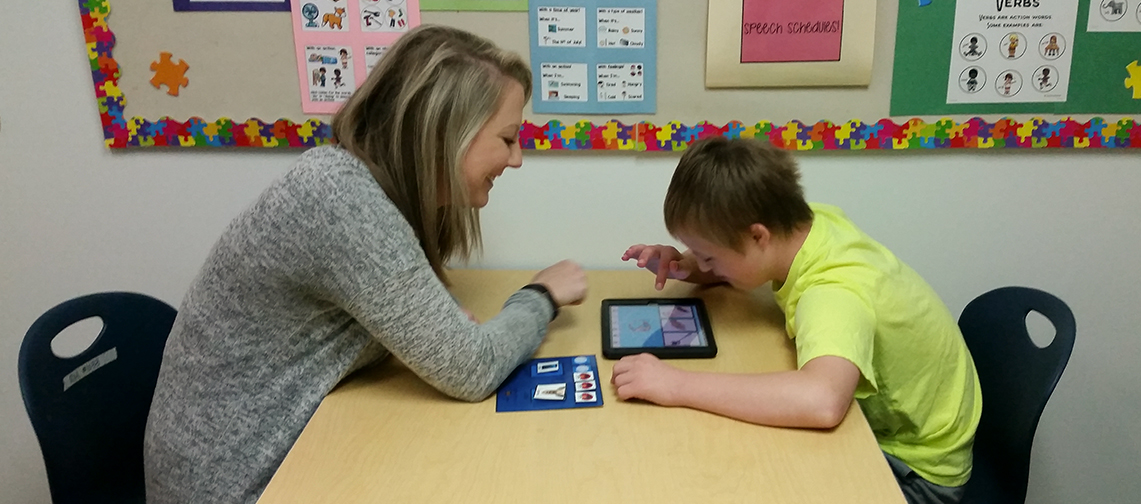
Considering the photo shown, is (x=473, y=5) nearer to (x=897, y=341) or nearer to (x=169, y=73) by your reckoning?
(x=169, y=73)

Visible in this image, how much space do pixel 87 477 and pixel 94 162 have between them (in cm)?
76

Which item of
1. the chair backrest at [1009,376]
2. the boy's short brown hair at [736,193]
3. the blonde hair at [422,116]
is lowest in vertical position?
the chair backrest at [1009,376]

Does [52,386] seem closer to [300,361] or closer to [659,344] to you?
[300,361]

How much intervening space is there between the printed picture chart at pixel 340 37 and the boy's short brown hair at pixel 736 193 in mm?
659

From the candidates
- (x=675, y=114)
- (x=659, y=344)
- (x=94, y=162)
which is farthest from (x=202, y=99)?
(x=659, y=344)

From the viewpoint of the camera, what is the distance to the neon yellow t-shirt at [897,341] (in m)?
1.06

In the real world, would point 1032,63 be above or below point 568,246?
above

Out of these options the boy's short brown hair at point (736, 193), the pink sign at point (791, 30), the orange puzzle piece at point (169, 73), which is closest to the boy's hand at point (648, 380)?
the boy's short brown hair at point (736, 193)

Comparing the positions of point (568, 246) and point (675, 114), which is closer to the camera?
point (675, 114)

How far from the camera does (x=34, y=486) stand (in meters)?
1.81

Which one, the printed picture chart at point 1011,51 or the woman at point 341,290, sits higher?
the printed picture chart at point 1011,51

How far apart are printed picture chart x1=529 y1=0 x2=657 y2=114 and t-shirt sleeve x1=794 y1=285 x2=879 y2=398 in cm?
60

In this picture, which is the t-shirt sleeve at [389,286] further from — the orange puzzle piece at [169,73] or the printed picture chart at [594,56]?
the orange puzzle piece at [169,73]

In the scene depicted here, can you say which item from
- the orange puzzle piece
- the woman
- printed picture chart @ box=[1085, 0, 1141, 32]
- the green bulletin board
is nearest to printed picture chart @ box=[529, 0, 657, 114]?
the woman
